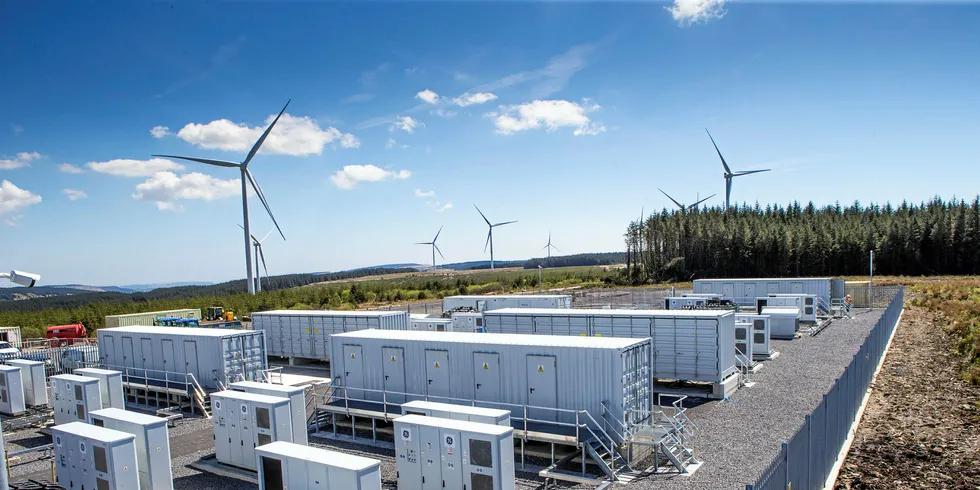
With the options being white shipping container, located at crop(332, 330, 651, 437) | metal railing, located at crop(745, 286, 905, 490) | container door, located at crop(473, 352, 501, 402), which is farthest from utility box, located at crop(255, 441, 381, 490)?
metal railing, located at crop(745, 286, 905, 490)

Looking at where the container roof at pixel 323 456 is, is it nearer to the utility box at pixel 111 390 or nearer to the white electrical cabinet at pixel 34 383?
the utility box at pixel 111 390

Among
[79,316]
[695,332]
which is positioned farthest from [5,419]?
[79,316]

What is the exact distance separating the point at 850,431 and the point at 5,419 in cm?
3327

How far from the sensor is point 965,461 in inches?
661

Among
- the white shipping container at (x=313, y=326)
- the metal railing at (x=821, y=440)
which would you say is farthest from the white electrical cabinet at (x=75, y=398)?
the metal railing at (x=821, y=440)

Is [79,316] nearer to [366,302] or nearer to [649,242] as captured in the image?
[366,302]

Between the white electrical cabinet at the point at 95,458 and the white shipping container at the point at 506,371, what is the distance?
826 centimetres

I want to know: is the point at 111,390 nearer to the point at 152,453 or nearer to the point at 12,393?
the point at 12,393

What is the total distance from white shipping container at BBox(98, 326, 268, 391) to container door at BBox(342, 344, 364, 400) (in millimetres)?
6190

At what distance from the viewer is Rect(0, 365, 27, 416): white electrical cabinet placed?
26.3 metres

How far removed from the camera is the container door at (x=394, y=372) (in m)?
22.0

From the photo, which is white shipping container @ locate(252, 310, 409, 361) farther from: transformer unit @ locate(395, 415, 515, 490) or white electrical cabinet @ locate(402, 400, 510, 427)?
transformer unit @ locate(395, 415, 515, 490)

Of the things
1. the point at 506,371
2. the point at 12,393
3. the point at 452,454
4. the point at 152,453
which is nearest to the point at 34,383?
the point at 12,393

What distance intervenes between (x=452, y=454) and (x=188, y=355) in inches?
689
